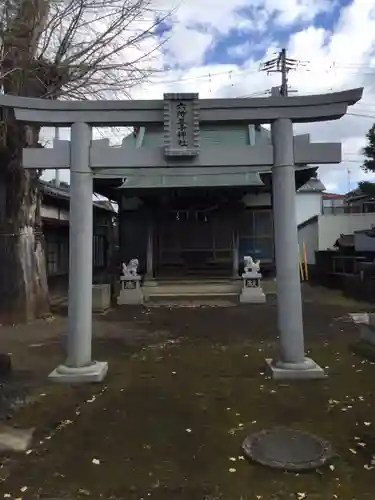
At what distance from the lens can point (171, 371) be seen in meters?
6.95

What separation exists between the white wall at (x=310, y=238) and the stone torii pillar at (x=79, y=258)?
21760 mm

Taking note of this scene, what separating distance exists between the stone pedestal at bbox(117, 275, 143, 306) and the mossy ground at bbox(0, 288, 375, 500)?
6.34 metres

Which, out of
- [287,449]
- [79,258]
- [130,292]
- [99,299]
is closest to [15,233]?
[99,299]

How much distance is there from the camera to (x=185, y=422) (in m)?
4.81

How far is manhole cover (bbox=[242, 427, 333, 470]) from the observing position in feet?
12.6

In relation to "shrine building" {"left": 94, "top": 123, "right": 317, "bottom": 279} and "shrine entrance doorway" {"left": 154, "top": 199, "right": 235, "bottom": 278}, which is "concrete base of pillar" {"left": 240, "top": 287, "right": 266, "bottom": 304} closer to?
"shrine building" {"left": 94, "top": 123, "right": 317, "bottom": 279}

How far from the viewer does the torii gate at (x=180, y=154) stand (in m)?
6.49

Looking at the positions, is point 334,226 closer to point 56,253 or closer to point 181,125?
point 56,253

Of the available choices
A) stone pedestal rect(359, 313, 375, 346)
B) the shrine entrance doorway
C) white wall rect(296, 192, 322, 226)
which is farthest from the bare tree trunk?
white wall rect(296, 192, 322, 226)

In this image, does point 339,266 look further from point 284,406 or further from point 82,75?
point 284,406

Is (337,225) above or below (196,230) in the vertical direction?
above

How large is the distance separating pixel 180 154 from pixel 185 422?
3623 mm

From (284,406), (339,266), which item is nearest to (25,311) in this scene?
(284,406)

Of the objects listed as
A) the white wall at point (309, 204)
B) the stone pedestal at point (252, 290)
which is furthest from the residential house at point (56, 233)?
the white wall at point (309, 204)
